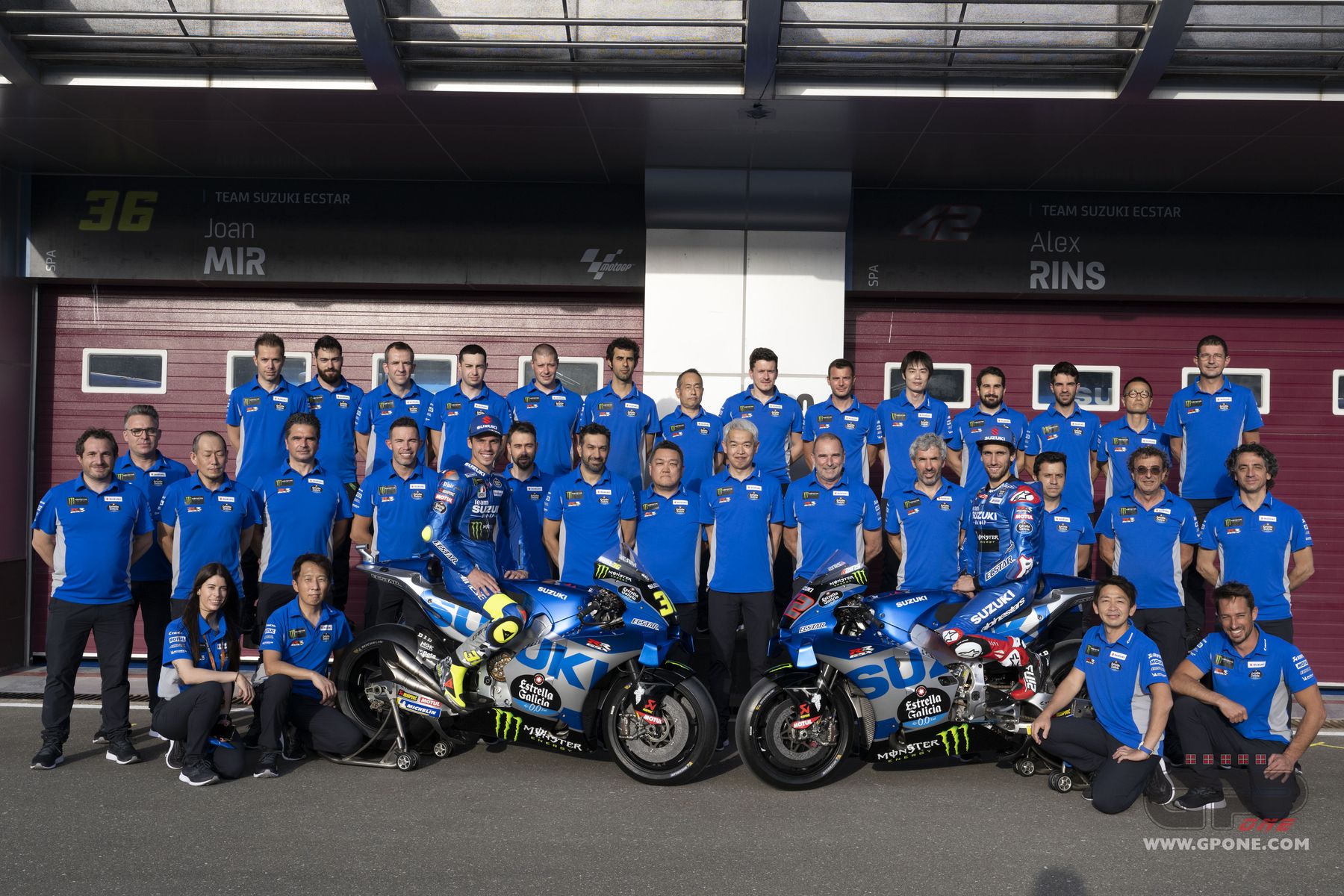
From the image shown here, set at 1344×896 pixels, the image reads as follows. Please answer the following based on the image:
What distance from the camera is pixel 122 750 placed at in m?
5.82

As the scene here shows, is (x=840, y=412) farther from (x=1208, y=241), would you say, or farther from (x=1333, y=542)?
(x=1333, y=542)

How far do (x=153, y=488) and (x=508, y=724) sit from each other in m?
2.81

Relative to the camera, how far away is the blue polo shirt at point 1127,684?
5316 mm

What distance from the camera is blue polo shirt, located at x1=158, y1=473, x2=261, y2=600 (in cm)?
641

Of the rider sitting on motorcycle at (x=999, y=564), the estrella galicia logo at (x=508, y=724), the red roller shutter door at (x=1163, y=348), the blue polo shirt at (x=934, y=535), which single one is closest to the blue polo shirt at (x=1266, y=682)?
the rider sitting on motorcycle at (x=999, y=564)

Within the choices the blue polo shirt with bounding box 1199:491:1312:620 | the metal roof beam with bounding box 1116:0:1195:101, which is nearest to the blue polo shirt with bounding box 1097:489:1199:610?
the blue polo shirt with bounding box 1199:491:1312:620

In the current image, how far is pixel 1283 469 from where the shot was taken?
9688 millimetres

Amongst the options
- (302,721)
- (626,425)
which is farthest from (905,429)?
(302,721)

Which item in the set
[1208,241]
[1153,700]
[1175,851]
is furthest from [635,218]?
[1175,851]

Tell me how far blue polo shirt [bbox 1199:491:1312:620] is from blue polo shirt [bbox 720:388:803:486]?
281 centimetres

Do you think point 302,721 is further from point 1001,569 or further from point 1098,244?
point 1098,244

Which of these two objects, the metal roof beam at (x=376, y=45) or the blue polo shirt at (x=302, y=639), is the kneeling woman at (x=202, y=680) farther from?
the metal roof beam at (x=376, y=45)

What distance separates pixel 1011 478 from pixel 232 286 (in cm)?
701

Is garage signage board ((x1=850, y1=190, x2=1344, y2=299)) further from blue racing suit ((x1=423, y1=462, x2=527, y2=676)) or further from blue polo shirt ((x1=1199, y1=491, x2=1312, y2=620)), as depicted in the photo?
blue racing suit ((x1=423, y1=462, x2=527, y2=676))
